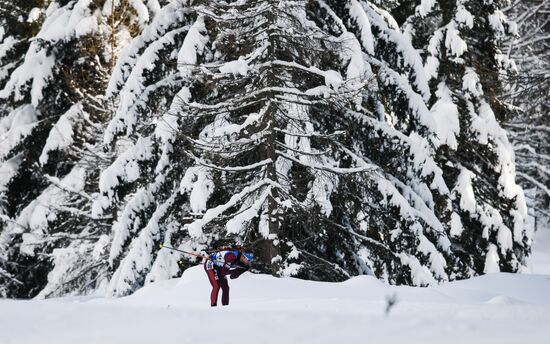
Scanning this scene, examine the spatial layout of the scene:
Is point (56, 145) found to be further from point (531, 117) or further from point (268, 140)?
point (531, 117)

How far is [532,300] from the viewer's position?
39.2ft

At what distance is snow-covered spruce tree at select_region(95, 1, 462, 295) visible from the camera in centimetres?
1327

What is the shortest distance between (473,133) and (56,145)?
1146 cm

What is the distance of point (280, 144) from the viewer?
13.2 metres

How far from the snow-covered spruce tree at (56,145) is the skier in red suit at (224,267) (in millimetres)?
9283

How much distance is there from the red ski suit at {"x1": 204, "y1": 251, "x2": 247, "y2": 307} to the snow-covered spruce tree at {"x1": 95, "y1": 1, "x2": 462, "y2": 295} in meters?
1.78

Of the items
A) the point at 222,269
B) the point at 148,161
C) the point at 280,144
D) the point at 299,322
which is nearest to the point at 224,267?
the point at 222,269

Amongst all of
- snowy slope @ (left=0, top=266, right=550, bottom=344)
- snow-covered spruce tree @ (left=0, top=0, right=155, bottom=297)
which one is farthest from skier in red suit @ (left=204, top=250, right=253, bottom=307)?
snow-covered spruce tree @ (left=0, top=0, right=155, bottom=297)

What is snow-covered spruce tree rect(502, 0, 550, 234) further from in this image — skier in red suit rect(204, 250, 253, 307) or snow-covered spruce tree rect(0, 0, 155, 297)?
skier in red suit rect(204, 250, 253, 307)

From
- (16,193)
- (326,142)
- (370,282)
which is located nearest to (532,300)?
(370,282)

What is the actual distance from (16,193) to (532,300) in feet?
55.2

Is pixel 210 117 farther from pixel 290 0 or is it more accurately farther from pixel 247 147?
pixel 290 0

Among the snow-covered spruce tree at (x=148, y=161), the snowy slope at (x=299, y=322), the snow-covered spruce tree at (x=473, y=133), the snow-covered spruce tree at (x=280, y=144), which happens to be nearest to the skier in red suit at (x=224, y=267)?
the snowy slope at (x=299, y=322)

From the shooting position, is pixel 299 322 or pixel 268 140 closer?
pixel 299 322
